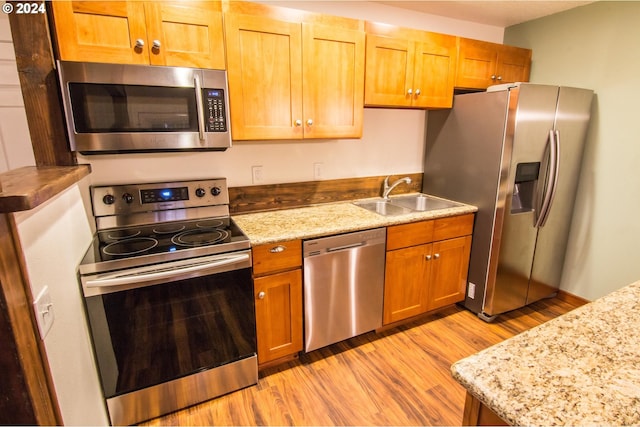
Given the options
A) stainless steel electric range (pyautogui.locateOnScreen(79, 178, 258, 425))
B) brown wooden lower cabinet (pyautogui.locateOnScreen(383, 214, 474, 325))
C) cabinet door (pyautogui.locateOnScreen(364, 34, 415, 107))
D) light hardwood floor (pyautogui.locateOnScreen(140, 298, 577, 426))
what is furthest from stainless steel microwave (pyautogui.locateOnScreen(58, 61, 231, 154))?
light hardwood floor (pyautogui.locateOnScreen(140, 298, 577, 426))

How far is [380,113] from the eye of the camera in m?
2.57

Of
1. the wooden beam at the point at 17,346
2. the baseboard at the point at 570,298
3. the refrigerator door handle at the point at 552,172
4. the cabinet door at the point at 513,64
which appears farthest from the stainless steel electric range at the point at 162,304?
the baseboard at the point at 570,298

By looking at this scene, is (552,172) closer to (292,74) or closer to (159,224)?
(292,74)

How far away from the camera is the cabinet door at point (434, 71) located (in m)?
2.23

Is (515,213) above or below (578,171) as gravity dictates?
below

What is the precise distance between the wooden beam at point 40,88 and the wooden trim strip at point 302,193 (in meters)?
0.93

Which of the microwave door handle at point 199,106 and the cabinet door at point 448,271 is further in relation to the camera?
the cabinet door at point 448,271

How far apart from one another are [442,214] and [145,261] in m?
1.84

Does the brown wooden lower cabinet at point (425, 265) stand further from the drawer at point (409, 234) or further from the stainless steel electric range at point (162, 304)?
the stainless steel electric range at point (162, 304)

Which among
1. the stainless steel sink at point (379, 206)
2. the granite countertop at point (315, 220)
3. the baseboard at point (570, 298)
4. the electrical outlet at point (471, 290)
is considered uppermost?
the granite countertop at point (315, 220)

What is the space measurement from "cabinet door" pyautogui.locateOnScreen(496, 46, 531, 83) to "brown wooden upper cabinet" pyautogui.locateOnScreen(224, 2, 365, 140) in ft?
4.32

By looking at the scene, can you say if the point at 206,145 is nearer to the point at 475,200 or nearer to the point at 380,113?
the point at 380,113

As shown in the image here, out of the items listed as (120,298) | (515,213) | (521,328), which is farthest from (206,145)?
(521,328)

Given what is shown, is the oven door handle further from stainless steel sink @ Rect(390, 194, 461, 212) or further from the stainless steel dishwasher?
stainless steel sink @ Rect(390, 194, 461, 212)
